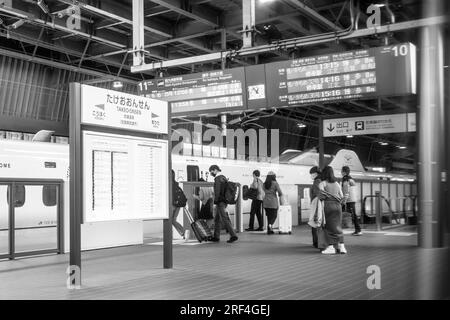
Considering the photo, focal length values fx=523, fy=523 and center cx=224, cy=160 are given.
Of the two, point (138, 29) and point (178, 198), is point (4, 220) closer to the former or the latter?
point (178, 198)

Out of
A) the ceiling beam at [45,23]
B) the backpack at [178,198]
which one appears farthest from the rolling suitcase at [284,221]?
the ceiling beam at [45,23]

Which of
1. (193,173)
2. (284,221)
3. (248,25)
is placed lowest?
(284,221)

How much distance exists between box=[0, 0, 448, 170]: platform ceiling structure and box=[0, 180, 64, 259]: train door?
10.7ft

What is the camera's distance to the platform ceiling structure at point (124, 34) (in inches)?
428

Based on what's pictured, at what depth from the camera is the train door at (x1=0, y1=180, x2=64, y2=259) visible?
867 centimetres

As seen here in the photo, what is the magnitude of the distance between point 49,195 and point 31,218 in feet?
1.72

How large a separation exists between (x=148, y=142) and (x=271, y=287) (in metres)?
2.62

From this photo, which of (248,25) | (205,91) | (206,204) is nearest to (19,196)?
(205,91)

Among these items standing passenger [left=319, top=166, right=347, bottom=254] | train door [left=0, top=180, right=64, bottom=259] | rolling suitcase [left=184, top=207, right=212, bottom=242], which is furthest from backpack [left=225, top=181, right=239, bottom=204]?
train door [left=0, top=180, right=64, bottom=259]

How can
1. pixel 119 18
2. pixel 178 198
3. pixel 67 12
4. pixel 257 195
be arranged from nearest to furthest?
pixel 67 12, pixel 178 198, pixel 119 18, pixel 257 195

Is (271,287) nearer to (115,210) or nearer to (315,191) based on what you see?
(115,210)

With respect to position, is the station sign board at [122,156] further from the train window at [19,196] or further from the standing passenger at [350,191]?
the standing passenger at [350,191]

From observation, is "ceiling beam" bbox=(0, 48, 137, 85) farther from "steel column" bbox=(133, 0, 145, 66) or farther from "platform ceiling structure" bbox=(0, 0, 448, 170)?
"steel column" bbox=(133, 0, 145, 66)

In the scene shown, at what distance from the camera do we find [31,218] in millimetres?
9297
